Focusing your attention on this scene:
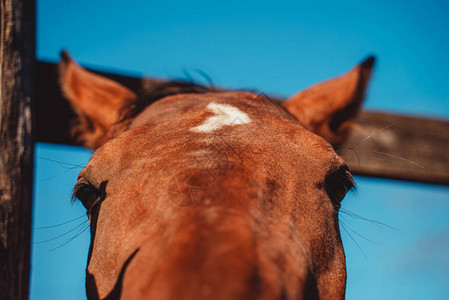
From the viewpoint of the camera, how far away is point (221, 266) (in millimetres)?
988

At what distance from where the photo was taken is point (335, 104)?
104 inches

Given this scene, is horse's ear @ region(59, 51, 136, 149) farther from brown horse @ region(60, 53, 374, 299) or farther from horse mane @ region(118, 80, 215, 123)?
brown horse @ region(60, 53, 374, 299)

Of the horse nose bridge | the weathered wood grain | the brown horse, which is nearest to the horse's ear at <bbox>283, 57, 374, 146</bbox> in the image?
the weathered wood grain

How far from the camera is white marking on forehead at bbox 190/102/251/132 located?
1.74 m

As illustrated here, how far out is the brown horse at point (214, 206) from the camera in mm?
1030

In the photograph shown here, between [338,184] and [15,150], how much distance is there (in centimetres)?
142

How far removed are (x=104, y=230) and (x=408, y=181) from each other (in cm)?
247

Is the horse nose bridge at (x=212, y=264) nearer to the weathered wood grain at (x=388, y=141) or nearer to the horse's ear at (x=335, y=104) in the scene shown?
the horse's ear at (x=335, y=104)

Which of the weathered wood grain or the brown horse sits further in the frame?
the weathered wood grain

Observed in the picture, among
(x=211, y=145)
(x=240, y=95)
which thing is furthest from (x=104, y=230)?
(x=240, y=95)

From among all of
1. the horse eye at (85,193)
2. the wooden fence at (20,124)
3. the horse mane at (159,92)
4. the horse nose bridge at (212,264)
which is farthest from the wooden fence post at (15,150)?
the horse mane at (159,92)

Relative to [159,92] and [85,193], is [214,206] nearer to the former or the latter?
[85,193]

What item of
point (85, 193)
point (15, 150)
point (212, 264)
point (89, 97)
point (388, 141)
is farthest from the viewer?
point (388, 141)

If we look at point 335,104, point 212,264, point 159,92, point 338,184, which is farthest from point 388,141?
point 212,264
